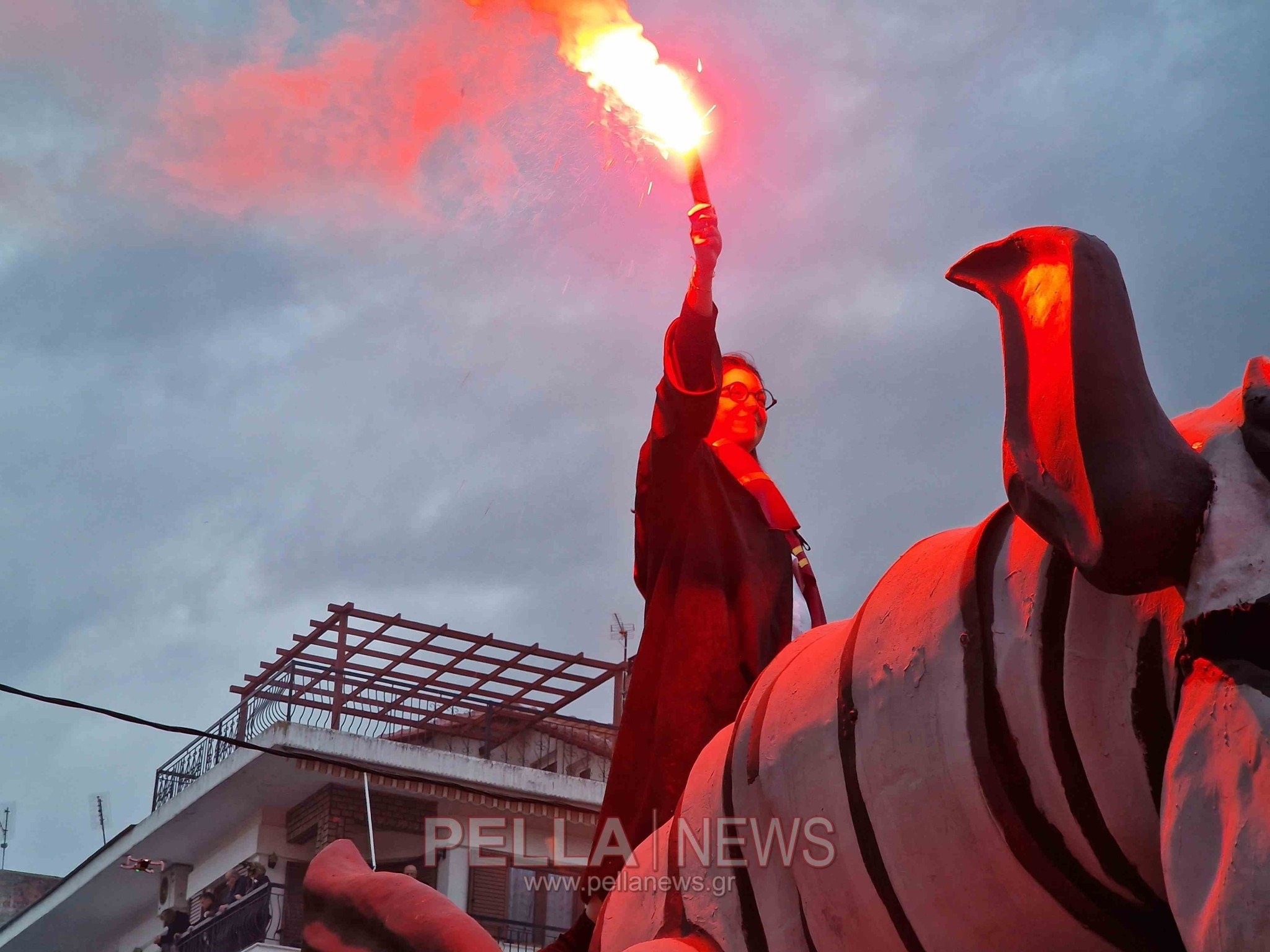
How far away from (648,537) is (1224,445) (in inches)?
91.7

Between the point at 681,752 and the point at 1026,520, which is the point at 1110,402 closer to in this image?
the point at 1026,520

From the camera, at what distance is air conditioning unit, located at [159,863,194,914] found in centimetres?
2003

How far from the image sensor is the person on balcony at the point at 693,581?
3.61 metres

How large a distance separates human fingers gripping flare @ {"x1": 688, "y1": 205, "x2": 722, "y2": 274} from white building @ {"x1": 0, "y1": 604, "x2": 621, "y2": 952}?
43.0ft

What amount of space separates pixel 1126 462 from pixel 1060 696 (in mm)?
357

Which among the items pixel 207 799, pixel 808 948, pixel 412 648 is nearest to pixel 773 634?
pixel 808 948

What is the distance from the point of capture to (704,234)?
3648mm

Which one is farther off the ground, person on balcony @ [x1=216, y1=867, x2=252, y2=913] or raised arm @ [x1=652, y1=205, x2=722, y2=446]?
person on balcony @ [x1=216, y1=867, x2=252, y2=913]

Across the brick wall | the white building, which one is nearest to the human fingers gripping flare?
the white building

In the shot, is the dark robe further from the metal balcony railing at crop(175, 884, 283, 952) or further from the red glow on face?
the metal balcony railing at crop(175, 884, 283, 952)

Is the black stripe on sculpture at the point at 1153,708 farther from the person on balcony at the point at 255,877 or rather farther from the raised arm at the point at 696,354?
the person on balcony at the point at 255,877

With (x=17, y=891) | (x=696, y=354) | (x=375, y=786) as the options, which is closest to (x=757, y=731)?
(x=696, y=354)

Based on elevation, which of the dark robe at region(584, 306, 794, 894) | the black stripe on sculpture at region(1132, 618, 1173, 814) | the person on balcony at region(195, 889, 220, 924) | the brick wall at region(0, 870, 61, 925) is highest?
the brick wall at region(0, 870, 61, 925)

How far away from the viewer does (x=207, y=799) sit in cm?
1778
